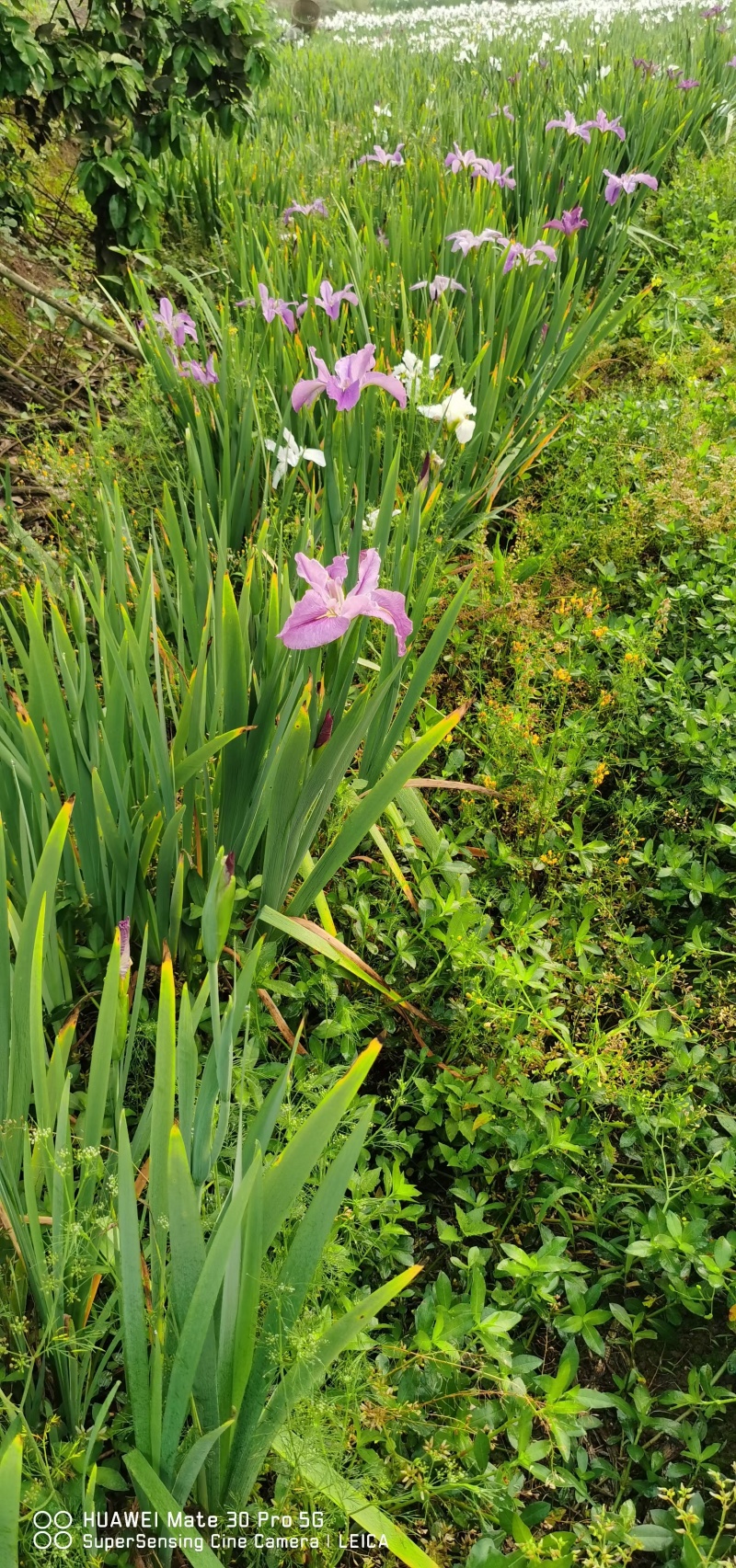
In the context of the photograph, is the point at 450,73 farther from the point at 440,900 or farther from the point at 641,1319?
the point at 641,1319

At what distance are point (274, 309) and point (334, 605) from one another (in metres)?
1.24

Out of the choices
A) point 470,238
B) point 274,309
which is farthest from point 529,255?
point 274,309

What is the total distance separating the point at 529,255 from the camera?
2.44 meters

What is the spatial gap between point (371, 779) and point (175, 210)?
3782 millimetres

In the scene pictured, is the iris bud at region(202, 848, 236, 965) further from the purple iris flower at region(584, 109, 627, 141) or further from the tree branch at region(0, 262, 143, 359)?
the purple iris flower at region(584, 109, 627, 141)

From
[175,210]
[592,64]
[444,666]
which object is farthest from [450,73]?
[444,666]

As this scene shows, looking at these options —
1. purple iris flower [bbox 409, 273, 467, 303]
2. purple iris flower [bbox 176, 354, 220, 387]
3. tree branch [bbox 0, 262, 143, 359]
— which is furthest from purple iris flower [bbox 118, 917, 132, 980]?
tree branch [bbox 0, 262, 143, 359]

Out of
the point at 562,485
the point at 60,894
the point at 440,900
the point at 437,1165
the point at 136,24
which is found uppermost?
the point at 136,24

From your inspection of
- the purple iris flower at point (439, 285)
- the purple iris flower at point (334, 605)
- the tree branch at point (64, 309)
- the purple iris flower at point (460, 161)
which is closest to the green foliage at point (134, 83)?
the tree branch at point (64, 309)

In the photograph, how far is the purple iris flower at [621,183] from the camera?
288cm

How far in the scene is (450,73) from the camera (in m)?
6.54

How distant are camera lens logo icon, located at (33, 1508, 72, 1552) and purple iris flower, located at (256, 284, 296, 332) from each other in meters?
2.15

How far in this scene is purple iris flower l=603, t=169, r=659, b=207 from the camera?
2.88 meters

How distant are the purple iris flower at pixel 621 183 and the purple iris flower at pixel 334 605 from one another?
2.51 metres
